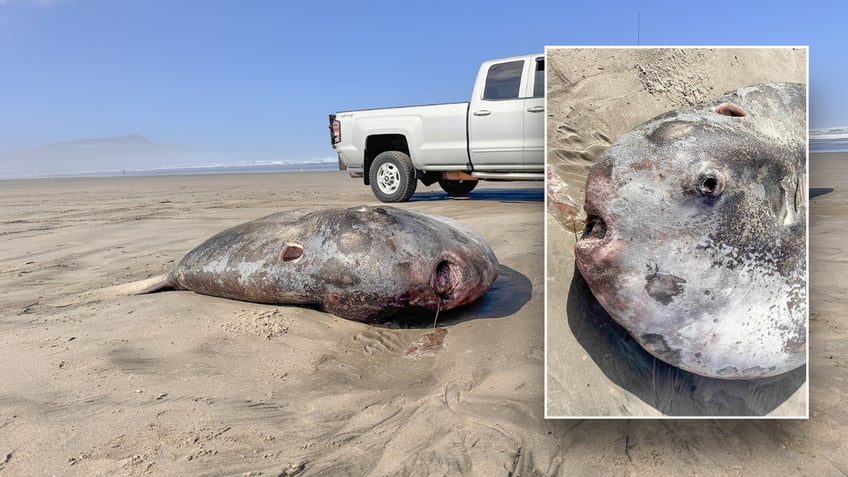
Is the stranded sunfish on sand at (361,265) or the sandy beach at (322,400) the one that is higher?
the stranded sunfish on sand at (361,265)

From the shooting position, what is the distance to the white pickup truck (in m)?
8.01

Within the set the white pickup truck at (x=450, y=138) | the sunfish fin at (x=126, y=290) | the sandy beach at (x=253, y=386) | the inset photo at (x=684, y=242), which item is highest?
the white pickup truck at (x=450, y=138)

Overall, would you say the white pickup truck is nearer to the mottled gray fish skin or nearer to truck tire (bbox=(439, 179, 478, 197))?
truck tire (bbox=(439, 179, 478, 197))

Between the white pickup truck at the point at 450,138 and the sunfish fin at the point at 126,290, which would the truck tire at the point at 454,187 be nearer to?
the white pickup truck at the point at 450,138

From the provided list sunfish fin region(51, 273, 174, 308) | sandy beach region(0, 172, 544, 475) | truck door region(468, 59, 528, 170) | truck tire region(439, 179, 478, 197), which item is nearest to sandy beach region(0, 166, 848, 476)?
sandy beach region(0, 172, 544, 475)

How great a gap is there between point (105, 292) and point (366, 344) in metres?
2.24

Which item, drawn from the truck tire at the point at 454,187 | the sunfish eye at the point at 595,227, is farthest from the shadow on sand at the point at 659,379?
the truck tire at the point at 454,187

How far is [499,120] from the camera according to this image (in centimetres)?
826

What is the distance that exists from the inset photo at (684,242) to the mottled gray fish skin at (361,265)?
5.77ft

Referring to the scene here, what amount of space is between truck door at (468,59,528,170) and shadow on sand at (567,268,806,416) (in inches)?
245

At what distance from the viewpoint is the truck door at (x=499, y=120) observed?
316 inches

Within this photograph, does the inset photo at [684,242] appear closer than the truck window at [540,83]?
Yes

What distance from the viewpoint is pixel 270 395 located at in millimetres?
2688

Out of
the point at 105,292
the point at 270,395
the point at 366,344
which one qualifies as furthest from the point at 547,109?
the point at 105,292
